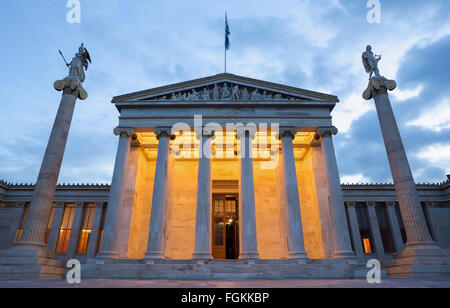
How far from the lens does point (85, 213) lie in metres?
34.7

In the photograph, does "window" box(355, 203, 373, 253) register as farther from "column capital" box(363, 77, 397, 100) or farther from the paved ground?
the paved ground

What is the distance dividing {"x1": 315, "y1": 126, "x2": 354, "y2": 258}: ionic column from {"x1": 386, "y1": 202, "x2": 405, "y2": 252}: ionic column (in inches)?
676

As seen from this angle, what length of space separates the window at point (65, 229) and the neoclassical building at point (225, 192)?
2.50 ft

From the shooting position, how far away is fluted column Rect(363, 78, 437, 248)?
17797mm

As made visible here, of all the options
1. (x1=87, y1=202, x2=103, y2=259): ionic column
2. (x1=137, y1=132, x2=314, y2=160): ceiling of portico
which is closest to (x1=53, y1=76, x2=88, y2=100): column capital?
(x1=137, y1=132, x2=314, y2=160): ceiling of portico

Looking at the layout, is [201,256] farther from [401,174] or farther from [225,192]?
[401,174]

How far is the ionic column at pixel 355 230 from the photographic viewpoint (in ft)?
104

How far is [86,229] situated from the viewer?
112ft

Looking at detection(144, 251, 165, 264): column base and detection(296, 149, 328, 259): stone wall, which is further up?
detection(296, 149, 328, 259): stone wall

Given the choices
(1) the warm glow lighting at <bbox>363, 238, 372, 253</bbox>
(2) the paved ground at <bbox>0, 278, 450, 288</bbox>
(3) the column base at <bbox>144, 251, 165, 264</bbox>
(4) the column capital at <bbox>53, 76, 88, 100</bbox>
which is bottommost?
(2) the paved ground at <bbox>0, 278, 450, 288</bbox>

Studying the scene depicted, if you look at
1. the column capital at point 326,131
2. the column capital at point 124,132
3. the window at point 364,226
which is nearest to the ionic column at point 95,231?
the column capital at point 124,132
